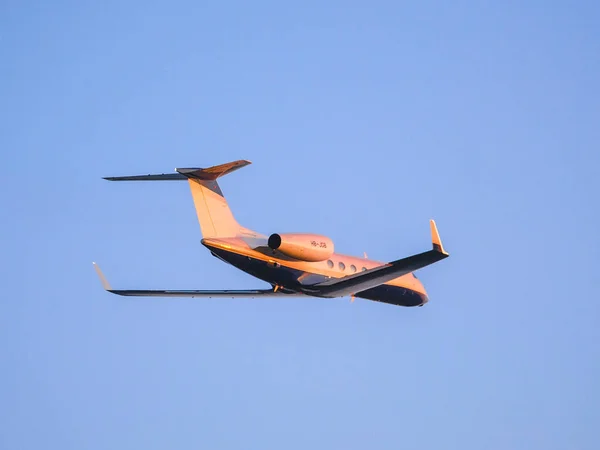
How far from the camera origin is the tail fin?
133 feet

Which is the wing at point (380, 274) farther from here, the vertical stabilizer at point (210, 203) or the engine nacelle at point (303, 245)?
the vertical stabilizer at point (210, 203)

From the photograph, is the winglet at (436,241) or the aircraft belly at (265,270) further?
the aircraft belly at (265,270)

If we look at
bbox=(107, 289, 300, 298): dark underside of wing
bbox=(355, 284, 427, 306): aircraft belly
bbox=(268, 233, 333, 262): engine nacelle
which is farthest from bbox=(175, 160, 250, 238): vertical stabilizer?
bbox=(355, 284, 427, 306): aircraft belly

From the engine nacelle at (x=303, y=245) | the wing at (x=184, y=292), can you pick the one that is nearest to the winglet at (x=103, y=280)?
the wing at (x=184, y=292)

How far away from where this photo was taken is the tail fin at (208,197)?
1597 inches

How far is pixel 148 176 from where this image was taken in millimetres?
40625

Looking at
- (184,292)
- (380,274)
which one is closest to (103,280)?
(184,292)

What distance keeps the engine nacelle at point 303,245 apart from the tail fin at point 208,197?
1.87m

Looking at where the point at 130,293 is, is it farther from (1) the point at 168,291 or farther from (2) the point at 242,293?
(2) the point at 242,293

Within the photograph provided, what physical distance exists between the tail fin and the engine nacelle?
187 centimetres

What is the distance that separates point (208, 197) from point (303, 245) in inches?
148

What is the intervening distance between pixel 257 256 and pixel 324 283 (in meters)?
2.86

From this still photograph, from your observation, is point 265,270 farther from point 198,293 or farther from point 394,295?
point 394,295

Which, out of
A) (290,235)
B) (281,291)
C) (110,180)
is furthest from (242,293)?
(110,180)
